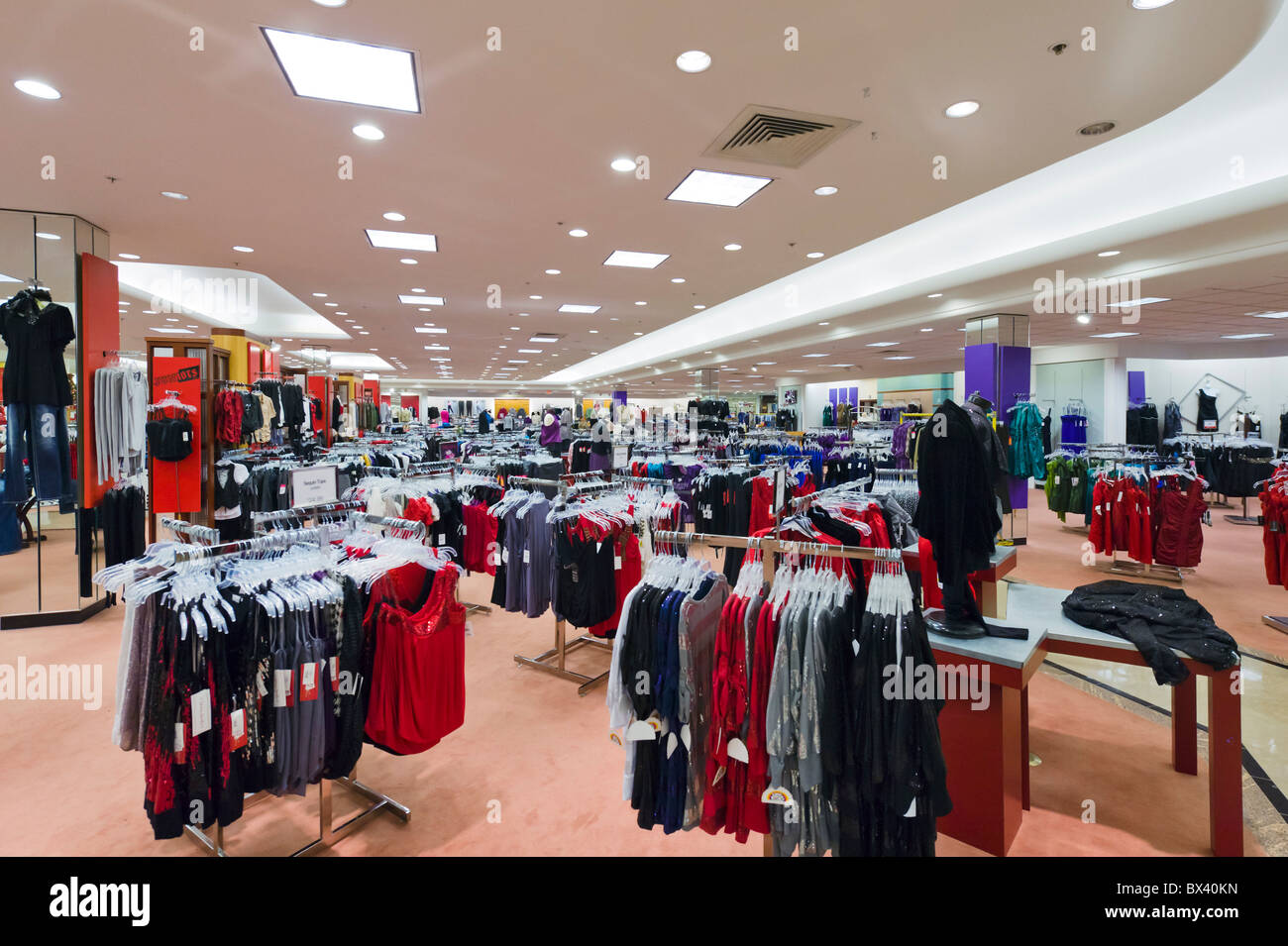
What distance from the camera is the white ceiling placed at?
3061mm

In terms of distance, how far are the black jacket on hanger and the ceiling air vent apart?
7.75ft

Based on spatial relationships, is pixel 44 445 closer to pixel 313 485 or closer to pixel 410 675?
pixel 313 485

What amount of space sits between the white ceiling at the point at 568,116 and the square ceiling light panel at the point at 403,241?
157mm

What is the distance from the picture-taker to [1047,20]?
10.1 ft

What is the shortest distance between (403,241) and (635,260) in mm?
2707

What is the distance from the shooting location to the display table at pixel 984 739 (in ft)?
8.61

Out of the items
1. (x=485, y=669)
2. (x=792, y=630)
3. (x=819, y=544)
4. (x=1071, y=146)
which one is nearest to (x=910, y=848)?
(x=792, y=630)

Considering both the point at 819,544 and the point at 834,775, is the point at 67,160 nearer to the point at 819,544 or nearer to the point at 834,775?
the point at 819,544

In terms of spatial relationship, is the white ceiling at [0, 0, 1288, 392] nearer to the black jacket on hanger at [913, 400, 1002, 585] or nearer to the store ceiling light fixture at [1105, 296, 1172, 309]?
the store ceiling light fixture at [1105, 296, 1172, 309]

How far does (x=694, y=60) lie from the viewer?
3.37m

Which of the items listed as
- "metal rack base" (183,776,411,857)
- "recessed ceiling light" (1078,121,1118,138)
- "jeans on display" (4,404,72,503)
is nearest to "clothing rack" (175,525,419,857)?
"metal rack base" (183,776,411,857)

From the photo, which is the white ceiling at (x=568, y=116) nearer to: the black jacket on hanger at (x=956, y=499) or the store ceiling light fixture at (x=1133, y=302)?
the store ceiling light fixture at (x=1133, y=302)

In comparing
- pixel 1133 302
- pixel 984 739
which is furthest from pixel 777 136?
pixel 1133 302
